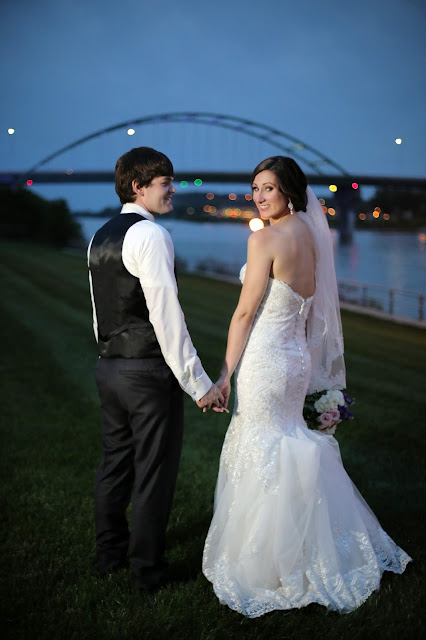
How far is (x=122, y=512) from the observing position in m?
3.43

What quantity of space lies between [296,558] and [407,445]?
3039 millimetres

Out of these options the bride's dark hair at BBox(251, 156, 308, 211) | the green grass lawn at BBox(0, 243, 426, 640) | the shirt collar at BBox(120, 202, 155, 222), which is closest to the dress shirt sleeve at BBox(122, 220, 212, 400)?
the shirt collar at BBox(120, 202, 155, 222)

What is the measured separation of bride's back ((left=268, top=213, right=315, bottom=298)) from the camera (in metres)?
3.14

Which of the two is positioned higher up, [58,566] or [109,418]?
[109,418]

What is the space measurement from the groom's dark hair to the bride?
0.54 m

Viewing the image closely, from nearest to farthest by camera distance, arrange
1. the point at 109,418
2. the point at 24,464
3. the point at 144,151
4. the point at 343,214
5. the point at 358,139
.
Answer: the point at 144,151 → the point at 109,418 → the point at 24,464 → the point at 343,214 → the point at 358,139

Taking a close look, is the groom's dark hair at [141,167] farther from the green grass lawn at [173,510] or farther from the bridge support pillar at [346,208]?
the bridge support pillar at [346,208]

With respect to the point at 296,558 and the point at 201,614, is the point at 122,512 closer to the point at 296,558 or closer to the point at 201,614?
the point at 201,614

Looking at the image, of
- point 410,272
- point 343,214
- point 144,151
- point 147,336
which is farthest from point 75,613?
point 343,214

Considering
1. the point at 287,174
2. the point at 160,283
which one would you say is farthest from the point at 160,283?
the point at 287,174

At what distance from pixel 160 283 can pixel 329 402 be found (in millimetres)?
1227

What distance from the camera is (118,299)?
2994 millimetres

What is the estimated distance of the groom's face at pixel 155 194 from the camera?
119 inches

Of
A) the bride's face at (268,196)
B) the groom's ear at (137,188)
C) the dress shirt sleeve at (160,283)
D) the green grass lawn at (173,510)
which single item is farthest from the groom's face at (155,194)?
the green grass lawn at (173,510)
